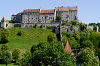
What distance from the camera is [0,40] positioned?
8388cm

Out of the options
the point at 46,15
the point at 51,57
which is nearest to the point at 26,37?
the point at 46,15

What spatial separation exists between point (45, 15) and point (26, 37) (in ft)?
68.3

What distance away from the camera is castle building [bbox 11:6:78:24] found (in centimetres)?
10125

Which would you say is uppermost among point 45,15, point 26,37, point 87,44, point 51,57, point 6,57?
point 45,15

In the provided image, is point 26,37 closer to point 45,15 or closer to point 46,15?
point 46,15

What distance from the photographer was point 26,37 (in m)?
86.4

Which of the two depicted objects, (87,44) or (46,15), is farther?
(46,15)

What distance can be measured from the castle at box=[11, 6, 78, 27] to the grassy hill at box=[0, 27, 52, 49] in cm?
656

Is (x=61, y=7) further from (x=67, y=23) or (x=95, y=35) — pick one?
(x=95, y=35)

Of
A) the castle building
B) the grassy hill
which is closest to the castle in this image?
the castle building

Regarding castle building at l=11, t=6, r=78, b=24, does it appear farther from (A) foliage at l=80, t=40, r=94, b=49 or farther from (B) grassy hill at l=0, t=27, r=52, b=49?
(A) foliage at l=80, t=40, r=94, b=49

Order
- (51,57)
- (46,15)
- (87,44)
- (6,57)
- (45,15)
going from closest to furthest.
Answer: (51,57)
(6,57)
(87,44)
(46,15)
(45,15)

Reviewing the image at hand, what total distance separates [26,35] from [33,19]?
1766cm

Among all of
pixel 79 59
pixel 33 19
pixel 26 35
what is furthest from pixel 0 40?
pixel 79 59
